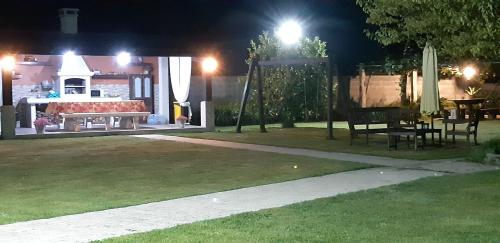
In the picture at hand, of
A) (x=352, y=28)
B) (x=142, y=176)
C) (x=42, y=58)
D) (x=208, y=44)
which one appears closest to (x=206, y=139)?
(x=208, y=44)

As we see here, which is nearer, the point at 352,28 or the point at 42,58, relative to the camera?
the point at 42,58

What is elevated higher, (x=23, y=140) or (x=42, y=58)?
(x=42, y=58)

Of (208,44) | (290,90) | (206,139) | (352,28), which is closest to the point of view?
(206,139)

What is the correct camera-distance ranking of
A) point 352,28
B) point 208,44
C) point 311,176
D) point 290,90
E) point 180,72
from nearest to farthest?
point 311,176
point 208,44
point 290,90
point 180,72
point 352,28

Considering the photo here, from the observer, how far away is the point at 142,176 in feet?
36.8

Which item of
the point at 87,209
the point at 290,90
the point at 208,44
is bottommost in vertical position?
the point at 87,209

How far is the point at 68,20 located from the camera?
65.8 feet

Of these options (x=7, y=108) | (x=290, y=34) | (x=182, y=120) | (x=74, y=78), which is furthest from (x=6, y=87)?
(x=290, y=34)

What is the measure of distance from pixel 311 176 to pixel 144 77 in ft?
57.6

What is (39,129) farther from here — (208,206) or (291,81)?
(208,206)

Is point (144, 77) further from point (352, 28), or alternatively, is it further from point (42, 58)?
point (352, 28)

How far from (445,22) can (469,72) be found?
20523mm

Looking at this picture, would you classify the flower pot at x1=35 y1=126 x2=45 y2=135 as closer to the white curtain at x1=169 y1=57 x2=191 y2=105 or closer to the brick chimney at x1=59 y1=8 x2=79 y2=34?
the brick chimney at x1=59 y1=8 x2=79 y2=34

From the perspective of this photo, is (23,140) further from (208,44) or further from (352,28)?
(352,28)
